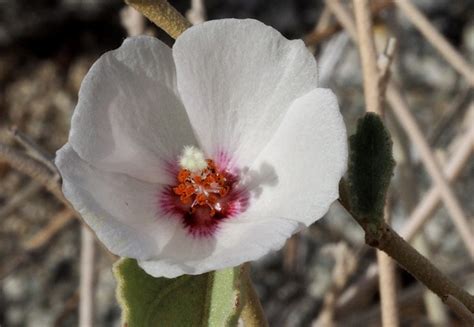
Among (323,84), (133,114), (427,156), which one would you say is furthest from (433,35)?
(133,114)

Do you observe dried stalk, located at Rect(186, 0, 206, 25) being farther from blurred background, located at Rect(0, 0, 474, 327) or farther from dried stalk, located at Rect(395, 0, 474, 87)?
blurred background, located at Rect(0, 0, 474, 327)

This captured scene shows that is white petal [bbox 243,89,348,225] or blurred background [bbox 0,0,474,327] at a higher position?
white petal [bbox 243,89,348,225]

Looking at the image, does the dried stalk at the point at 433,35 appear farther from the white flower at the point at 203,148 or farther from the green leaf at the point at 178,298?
the green leaf at the point at 178,298

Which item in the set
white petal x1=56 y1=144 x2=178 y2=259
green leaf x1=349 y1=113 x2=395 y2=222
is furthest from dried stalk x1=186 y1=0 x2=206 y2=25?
green leaf x1=349 y1=113 x2=395 y2=222

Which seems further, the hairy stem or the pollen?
the pollen

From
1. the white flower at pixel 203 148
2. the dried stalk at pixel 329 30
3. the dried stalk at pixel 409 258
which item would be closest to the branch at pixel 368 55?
the white flower at pixel 203 148

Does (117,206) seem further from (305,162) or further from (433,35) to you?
(433,35)

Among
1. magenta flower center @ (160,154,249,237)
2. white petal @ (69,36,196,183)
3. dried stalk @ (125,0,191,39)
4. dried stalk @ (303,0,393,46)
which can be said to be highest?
dried stalk @ (125,0,191,39)

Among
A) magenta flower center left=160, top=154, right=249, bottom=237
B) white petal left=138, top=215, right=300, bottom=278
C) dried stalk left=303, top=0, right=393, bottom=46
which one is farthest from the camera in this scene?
dried stalk left=303, top=0, right=393, bottom=46
